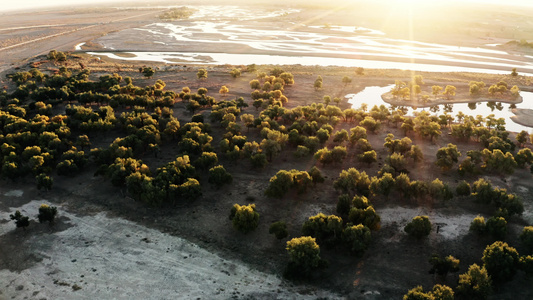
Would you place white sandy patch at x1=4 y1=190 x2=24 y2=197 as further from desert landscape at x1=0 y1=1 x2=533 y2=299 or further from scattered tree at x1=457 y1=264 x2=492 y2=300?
scattered tree at x1=457 y1=264 x2=492 y2=300

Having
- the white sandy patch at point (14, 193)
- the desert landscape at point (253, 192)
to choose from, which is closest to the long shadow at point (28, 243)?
the desert landscape at point (253, 192)

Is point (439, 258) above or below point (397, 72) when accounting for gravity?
below

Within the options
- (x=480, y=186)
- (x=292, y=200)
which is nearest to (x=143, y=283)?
(x=292, y=200)

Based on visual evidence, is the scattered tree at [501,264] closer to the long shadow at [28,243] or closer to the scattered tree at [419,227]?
the scattered tree at [419,227]

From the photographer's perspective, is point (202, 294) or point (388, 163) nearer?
point (202, 294)

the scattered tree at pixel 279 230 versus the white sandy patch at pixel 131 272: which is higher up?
the scattered tree at pixel 279 230

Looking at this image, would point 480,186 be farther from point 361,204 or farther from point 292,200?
point 292,200

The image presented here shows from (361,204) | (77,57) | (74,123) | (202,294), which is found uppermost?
(77,57)

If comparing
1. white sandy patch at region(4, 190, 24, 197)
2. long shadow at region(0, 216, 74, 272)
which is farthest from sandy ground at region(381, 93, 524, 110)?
white sandy patch at region(4, 190, 24, 197)

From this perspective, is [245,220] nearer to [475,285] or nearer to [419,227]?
[419,227]
